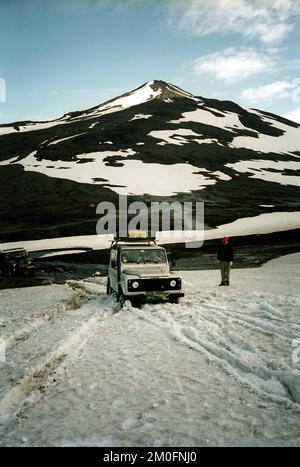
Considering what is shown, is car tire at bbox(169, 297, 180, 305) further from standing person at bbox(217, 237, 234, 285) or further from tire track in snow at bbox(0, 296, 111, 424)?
standing person at bbox(217, 237, 234, 285)

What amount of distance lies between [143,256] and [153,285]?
2232 millimetres

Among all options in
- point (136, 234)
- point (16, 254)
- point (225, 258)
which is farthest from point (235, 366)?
point (16, 254)

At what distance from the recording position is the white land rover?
13.2 meters

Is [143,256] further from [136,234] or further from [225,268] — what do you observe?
[225,268]

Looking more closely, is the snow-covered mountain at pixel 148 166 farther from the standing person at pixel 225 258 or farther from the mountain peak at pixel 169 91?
the mountain peak at pixel 169 91

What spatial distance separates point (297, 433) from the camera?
4750 mm

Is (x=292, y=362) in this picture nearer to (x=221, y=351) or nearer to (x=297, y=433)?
(x=221, y=351)

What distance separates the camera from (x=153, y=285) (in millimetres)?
13281

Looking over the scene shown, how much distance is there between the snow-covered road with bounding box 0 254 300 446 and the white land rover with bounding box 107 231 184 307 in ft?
1.84

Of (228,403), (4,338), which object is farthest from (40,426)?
(4,338)

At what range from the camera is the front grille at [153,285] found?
13133mm

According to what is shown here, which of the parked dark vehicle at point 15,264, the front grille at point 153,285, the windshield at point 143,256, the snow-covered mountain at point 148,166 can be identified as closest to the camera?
the front grille at point 153,285

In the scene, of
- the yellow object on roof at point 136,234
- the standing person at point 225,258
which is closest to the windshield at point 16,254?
the yellow object on roof at point 136,234

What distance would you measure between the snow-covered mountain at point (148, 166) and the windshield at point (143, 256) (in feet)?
113
